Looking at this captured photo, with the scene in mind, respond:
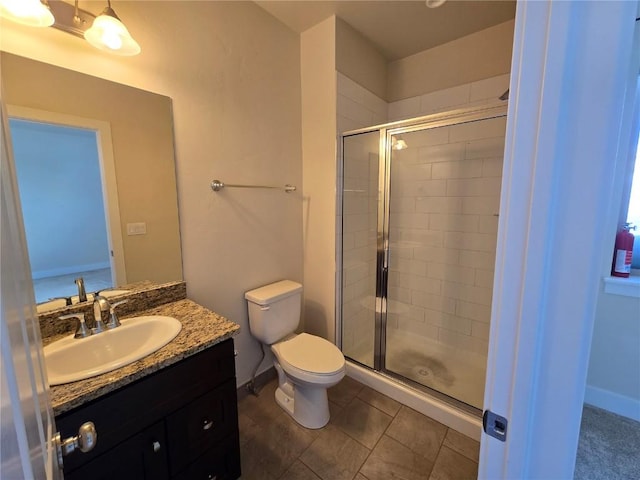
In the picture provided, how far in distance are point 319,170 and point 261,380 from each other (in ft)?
5.32

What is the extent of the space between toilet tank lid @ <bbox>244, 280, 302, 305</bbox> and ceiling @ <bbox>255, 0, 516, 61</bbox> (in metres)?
1.82

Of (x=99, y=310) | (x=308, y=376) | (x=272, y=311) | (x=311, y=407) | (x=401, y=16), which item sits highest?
(x=401, y=16)

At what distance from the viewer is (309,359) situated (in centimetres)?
170

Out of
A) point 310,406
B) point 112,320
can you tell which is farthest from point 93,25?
point 310,406

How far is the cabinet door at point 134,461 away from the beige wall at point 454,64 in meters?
2.79

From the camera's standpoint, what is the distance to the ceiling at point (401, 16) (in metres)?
1.78

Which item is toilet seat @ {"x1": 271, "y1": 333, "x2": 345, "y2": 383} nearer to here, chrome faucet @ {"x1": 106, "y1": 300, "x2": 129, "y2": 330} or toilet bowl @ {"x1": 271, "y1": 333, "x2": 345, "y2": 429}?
toilet bowl @ {"x1": 271, "y1": 333, "x2": 345, "y2": 429}

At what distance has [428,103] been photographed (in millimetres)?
2365

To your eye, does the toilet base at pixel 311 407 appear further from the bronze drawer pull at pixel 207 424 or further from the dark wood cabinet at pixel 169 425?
the bronze drawer pull at pixel 207 424

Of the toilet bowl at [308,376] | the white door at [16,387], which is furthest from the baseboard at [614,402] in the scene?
the white door at [16,387]

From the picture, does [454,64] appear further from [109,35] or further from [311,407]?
[311,407]

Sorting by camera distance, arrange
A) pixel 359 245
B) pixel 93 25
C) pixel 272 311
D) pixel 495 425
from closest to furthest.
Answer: pixel 495 425, pixel 93 25, pixel 272 311, pixel 359 245

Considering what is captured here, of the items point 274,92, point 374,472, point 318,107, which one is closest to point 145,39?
point 274,92

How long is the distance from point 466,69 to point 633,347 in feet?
6.96
